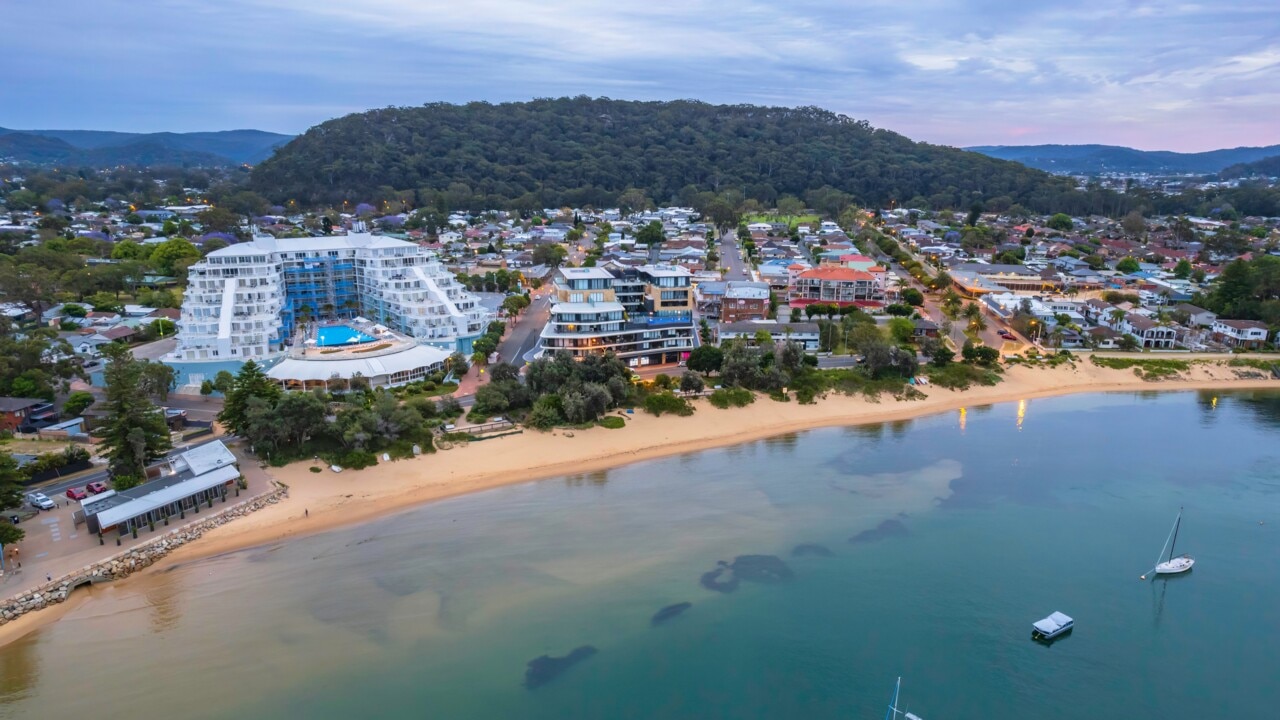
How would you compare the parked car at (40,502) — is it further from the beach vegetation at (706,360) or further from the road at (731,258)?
the road at (731,258)

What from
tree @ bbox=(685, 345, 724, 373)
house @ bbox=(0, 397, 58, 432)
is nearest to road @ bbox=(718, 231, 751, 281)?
tree @ bbox=(685, 345, 724, 373)

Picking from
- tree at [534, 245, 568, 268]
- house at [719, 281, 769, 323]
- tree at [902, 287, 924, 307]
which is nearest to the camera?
house at [719, 281, 769, 323]

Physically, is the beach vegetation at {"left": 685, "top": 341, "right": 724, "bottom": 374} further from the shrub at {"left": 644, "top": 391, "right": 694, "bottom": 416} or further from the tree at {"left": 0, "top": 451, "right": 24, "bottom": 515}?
the tree at {"left": 0, "top": 451, "right": 24, "bottom": 515}

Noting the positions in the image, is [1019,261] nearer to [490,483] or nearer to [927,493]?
[927,493]

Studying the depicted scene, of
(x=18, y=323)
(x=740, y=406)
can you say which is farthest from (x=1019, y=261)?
(x=18, y=323)

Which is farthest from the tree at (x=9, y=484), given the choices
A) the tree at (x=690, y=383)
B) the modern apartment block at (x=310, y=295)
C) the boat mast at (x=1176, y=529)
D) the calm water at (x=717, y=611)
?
the boat mast at (x=1176, y=529)
